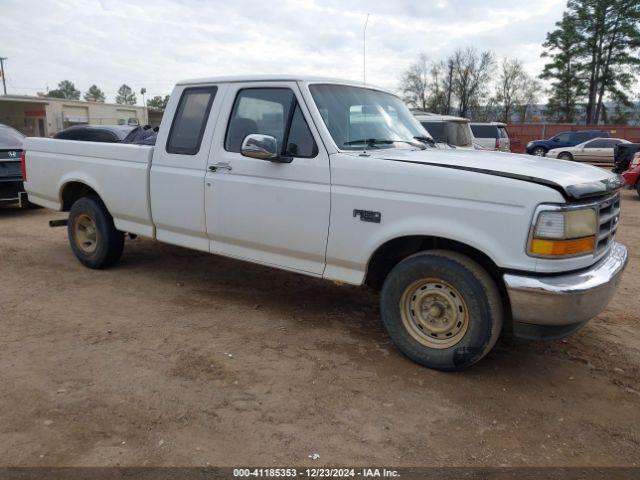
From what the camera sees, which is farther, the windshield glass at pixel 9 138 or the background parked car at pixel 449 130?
the background parked car at pixel 449 130

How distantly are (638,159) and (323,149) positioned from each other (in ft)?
Result: 38.5

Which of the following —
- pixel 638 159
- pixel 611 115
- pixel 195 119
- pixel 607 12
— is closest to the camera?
pixel 195 119

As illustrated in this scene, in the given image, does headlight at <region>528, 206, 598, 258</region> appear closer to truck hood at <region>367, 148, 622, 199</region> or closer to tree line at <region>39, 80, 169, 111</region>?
truck hood at <region>367, 148, 622, 199</region>

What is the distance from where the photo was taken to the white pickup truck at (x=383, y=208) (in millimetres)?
3277

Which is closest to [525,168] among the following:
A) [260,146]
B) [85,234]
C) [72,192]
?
[260,146]

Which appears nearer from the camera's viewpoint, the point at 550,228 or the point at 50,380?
the point at 550,228

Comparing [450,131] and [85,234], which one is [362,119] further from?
[450,131]

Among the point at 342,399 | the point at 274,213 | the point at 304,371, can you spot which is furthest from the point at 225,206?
the point at 342,399

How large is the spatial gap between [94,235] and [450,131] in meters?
8.85

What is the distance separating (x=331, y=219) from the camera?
4.03m

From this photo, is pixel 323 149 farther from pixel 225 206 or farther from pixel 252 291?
pixel 252 291

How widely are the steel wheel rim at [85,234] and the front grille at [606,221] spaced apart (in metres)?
5.11

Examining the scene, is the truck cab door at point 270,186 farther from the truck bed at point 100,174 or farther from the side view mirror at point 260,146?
the truck bed at point 100,174

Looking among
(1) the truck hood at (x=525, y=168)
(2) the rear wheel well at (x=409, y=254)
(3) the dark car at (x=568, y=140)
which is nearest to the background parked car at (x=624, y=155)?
(1) the truck hood at (x=525, y=168)
